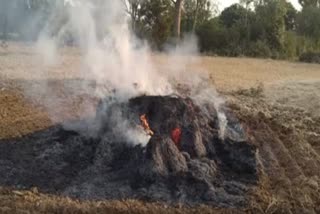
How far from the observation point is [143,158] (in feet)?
29.8

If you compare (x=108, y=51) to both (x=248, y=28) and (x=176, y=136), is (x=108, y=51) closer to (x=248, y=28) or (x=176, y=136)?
(x=176, y=136)

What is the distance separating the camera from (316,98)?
17453 millimetres

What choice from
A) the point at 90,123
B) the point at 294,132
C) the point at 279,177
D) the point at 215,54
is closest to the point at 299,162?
the point at 279,177

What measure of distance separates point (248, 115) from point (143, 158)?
5693 mm

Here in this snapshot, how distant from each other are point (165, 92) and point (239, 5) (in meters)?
28.9

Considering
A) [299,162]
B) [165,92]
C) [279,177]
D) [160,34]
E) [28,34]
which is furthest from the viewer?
[160,34]

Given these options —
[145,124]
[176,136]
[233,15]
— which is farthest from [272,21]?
[176,136]

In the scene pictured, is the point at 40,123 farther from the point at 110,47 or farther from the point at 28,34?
the point at 28,34

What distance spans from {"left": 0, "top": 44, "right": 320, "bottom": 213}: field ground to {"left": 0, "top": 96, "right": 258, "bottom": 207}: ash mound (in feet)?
1.29

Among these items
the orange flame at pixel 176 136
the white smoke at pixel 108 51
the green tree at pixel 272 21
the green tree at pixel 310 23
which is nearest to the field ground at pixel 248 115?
the white smoke at pixel 108 51

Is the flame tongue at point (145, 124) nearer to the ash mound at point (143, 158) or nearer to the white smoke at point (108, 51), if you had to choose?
the ash mound at point (143, 158)

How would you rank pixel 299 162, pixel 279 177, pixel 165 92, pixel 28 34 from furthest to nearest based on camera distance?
pixel 28 34, pixel 165 92, pixel 299 162, pixel 279 177

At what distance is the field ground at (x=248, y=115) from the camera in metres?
7.99

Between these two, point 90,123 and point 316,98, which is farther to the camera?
point 316,98
